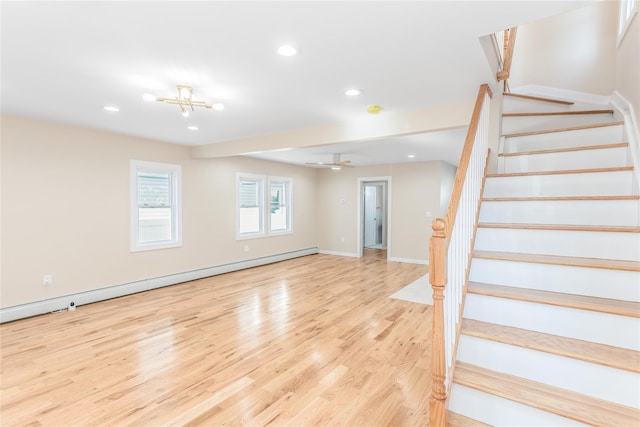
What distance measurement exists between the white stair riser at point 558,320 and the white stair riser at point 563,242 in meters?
0.53

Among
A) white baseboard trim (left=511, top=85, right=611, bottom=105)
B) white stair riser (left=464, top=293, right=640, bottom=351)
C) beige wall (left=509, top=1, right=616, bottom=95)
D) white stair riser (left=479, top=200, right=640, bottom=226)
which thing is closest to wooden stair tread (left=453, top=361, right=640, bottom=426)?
white stair riser (left=464, top=293, right=640, bottom=351)

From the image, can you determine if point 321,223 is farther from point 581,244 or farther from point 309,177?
point 581,244

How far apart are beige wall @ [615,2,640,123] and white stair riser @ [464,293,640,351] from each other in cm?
161

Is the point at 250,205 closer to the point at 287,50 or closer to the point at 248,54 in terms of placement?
the point at 248,54

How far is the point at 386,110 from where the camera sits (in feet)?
11.0

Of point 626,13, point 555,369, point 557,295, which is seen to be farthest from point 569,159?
point 555,369

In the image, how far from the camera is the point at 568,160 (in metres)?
2.61

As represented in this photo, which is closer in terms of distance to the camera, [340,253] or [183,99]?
[183,99]

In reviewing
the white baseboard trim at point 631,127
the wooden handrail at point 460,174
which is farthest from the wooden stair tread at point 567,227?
the wooden handrail at point 460,174

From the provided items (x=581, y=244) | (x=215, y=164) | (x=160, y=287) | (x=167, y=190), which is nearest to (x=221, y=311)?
(x=160, y=287)

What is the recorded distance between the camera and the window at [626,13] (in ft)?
8.25

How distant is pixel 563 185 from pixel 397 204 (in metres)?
5.05

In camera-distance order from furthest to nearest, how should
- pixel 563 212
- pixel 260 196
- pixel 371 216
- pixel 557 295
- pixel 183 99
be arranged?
pixel 371 216, pixel 260 196, pixel 183 99, pixel 563 212, pixel 557 295

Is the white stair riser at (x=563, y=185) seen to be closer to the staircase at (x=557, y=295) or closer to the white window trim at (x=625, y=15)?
the staircase at (x=557, y=295)
